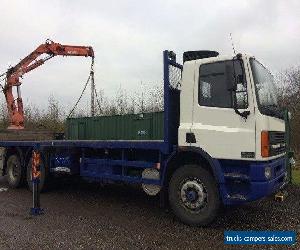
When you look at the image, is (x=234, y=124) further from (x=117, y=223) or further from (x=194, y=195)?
(x=117, y=223)

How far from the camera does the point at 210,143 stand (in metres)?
6.25

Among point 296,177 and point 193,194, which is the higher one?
point 193,194

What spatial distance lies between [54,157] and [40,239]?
388cm

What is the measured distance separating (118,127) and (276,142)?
4.04 m

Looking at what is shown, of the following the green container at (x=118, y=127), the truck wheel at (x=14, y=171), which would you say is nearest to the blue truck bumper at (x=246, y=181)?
the green container at (x=118, y=127)

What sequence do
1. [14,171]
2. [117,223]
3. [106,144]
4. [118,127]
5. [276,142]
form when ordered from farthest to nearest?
[14,171] → [118,127] → [106,144] → [117,223] → [276,142]

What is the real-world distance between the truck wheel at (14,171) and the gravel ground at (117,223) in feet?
3.48

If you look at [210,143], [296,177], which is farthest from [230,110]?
[296,177]

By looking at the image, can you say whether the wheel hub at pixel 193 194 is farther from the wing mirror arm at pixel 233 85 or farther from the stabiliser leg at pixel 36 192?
the stabiliser leg at pixel 36 192

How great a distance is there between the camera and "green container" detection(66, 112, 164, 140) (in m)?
8.21

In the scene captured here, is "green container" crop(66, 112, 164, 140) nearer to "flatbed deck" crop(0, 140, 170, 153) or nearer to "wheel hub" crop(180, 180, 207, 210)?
"flatbed deck" crop(0, 140, 170, 153)

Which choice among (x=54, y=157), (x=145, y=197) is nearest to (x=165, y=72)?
(x=145, y=197)

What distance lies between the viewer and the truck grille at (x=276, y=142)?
609cm

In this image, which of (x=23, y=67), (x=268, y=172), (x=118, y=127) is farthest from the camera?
(x=23, y=67)
